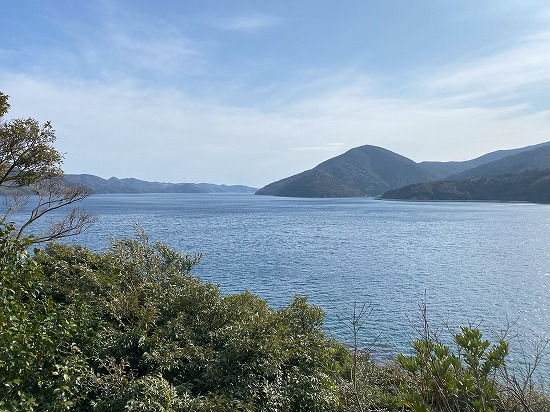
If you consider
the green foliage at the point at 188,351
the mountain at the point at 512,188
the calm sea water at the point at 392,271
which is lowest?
the calm sea water at the point at 392,271

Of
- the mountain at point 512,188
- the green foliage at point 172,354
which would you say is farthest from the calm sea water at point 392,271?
the mountain at point 512,188

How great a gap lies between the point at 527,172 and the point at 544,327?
7206 inches

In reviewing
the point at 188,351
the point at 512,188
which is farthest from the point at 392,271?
the point at 512,188

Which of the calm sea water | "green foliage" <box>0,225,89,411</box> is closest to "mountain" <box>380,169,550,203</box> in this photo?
the calm sea water

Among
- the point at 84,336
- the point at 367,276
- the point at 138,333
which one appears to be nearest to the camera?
the point at 84,336

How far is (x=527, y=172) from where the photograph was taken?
597 ft

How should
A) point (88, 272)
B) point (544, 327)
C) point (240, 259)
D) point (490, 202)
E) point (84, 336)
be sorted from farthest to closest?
point (490, 202)
point (240, 259)
point (544, 327)
point (88, 272)
point (84, 336)

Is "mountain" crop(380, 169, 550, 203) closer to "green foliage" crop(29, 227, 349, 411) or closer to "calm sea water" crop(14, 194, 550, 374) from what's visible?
"calm sea water" crop(14, 194, 550, 374)

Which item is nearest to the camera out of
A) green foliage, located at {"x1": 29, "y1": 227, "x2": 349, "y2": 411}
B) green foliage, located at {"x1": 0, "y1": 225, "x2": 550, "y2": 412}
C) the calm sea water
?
green foliage, located at {"x1": 0, "y1": 225, "x2": 550, "y2": 412}

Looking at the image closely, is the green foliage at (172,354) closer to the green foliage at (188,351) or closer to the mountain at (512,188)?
the green foliage at (188,351)

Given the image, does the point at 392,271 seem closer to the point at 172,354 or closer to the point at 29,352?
the point at 172,354

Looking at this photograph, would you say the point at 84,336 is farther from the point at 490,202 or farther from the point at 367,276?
the point at 490,202

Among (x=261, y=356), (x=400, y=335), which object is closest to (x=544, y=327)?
(x=400, y=335)

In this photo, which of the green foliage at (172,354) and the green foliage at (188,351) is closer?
the green foliage at (172,354)
